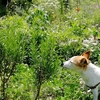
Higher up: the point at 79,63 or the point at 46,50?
the point at 46,50

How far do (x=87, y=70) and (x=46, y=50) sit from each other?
114cm

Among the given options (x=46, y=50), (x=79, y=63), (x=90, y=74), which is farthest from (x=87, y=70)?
(x=46, y=50)

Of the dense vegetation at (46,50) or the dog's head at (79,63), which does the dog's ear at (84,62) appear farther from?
the dense vegetation at (46,50)

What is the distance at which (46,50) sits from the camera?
3.46m

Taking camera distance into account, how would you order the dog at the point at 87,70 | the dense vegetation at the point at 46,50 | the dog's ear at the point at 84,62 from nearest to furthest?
the dense vegetation at the point at 46,50 → the dog's ear at the point at 84,62 → the dog at the point at 87,70

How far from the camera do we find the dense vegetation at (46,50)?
11.8 ft

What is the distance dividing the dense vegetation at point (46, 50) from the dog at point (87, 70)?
0.18 m

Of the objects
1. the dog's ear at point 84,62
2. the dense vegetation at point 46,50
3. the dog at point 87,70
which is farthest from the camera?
the dog at point 87,70

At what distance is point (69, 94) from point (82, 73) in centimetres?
37

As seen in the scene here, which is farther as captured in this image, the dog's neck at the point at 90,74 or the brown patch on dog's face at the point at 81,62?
the dog's neck at the point at 90,74

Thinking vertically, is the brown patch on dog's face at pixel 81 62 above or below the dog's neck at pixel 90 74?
above

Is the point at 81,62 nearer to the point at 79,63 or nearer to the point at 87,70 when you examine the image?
the point at 79,63

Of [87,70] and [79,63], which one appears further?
[87,70]

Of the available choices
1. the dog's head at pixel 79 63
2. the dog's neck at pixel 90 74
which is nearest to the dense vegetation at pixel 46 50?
the dog's head at pixel 79 63
